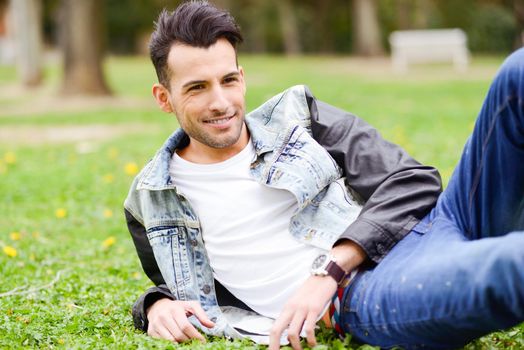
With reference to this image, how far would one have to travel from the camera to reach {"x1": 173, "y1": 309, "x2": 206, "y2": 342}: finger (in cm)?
326

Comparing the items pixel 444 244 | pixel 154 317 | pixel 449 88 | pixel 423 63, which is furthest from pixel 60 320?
pixel 423 63

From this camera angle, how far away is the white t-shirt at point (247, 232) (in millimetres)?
3248

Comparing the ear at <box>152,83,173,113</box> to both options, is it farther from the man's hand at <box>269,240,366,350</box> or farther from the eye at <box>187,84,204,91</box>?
the man's hand at <box>269,240,366,350</box>

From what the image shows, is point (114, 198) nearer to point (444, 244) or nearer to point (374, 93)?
point (444, 244)

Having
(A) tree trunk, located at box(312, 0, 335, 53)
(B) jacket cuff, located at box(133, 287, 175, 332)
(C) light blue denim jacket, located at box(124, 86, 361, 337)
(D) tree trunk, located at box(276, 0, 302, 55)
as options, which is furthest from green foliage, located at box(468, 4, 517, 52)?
(B) jacket cuff, located at box(133, 287, 175, 332)

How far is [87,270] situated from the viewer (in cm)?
499

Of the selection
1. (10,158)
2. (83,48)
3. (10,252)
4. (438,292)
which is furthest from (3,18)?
(438,292)

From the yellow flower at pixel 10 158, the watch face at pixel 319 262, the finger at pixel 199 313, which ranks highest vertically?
the watch face at pixel 319 262

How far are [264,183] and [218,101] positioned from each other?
0.39 metres

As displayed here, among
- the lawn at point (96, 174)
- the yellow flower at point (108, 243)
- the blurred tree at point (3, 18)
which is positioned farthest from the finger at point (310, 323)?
the blurred tree at point (3, 18)

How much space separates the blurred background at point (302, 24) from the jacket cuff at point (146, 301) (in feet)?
57.1

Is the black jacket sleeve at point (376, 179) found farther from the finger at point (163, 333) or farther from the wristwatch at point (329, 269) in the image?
the finger at point (163, 333)

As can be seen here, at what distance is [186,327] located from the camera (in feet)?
10.7

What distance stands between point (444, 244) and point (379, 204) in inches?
16.4
